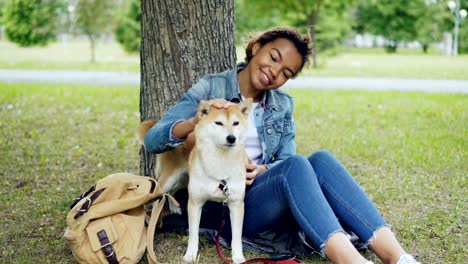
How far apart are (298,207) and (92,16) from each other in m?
18.8

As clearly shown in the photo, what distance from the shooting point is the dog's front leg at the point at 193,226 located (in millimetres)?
3252

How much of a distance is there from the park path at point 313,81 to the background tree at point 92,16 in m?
5.78

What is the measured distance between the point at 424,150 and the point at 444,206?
1899mm

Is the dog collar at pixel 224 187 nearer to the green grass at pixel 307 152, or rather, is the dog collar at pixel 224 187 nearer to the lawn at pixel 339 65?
the green grass at pixel 307 152

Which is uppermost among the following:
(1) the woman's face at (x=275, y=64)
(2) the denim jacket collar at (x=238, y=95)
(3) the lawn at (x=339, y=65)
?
(1) the woman's face at (x=275, y=64)

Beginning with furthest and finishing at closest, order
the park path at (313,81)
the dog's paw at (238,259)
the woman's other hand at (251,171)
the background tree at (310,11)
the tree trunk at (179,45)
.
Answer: the background tree at (310,11), the park path at (313,81), the tree trunk at (179,45), the woman's other hand at (251,171), the dog's paw at (238,259)

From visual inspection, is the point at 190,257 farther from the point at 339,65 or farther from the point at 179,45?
the point at 339,65

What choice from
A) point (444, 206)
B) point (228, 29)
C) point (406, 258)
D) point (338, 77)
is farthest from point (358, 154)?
point (338, 77)

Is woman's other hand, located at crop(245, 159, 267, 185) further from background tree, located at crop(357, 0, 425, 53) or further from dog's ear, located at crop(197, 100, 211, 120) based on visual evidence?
background tree, located at crop(357, 0, 425, 53)

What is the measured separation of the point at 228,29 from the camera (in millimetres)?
4207

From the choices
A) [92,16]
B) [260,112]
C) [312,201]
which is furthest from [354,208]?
[92,16]

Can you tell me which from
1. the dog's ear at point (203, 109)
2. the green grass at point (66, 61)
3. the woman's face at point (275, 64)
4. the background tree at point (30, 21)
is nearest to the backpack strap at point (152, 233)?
the dog's ear at point (203, 109)

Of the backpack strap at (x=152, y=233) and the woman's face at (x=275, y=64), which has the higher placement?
the woman's face at (x=275, y=64)

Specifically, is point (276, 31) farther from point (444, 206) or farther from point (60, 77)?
point (60, 77)
